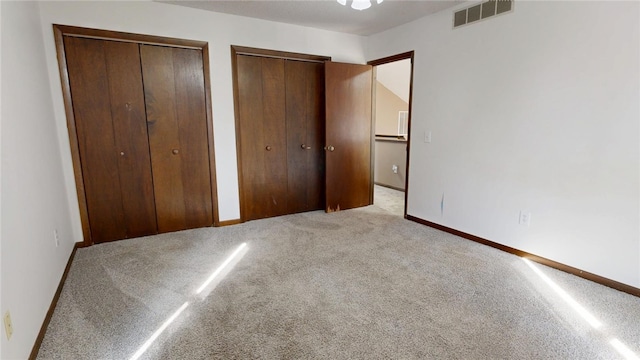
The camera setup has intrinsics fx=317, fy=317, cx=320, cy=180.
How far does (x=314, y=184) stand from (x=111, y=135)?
2.32m

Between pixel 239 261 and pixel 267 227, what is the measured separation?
0.91 metres

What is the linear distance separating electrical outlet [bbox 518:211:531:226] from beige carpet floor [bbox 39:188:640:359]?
1.11 ft

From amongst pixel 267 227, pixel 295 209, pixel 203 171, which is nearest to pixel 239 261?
pixel 267 227

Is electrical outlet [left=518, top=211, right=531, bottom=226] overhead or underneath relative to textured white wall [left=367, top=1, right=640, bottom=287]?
underneath

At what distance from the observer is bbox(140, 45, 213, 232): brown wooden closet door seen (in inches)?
124

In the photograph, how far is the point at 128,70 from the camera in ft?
9.86

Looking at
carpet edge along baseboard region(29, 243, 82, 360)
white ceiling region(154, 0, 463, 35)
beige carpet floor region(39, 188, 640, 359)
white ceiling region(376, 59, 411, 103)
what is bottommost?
beige carpet floor region(39, 188, 640, 359)

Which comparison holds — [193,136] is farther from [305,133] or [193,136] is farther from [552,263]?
[552,263]

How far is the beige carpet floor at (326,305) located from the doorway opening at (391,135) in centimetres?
193

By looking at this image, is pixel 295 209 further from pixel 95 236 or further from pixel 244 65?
pixel 95 236

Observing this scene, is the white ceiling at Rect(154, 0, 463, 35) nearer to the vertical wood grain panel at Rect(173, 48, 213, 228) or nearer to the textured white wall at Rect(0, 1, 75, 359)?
the vertical wood grain panel at Rect(173, 48, 213, 228)

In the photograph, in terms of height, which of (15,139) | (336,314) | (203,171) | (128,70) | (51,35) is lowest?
(336,314)

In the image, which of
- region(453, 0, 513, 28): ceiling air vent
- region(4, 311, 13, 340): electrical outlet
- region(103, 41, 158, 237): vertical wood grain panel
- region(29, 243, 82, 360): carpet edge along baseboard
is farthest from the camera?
region(103, 41, 158, 237): vertical wood grain panel

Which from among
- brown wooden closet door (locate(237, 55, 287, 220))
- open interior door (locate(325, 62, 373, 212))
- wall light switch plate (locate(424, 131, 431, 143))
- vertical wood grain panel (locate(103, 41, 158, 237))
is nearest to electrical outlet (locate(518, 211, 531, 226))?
wall light switch plate (locate(424, 131, 431, 143))
